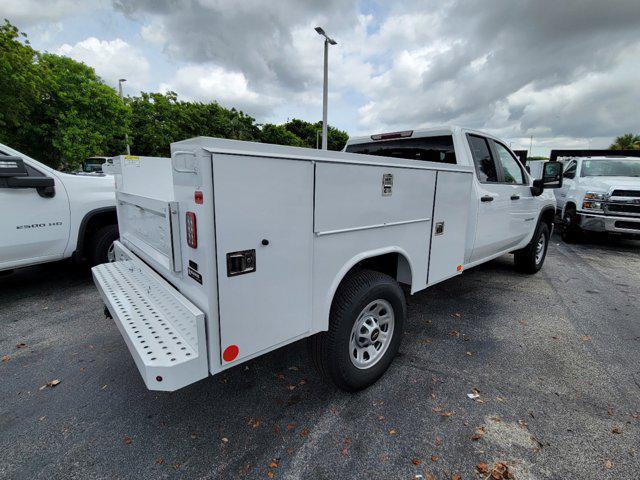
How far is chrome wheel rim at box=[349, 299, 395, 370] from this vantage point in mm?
2537

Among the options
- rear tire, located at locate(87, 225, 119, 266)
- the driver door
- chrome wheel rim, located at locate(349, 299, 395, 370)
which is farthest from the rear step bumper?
rear tire, located at locate(87, 225, 119, 266)

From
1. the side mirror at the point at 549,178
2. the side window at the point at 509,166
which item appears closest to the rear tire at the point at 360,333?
the side window at the point at 509,166

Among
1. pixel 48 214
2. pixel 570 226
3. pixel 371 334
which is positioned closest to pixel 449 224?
pixel 371 334

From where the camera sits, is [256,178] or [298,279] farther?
[298,279]

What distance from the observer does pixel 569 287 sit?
209 inches

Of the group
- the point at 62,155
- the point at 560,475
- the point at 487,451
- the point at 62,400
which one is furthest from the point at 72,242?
the point at 62,155

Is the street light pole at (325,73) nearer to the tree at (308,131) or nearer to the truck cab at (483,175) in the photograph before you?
the truck cab at (483,175)

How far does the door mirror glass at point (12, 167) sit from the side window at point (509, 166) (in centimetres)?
543

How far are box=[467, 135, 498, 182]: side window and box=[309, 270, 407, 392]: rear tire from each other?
1.96m

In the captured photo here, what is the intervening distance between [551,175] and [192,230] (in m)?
4.75

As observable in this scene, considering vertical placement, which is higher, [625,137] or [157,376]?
[625,137]

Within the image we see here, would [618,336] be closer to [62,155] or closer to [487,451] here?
[487,451]

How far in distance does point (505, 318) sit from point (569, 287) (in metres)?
2.03

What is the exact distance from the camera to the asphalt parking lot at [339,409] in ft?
6.61
